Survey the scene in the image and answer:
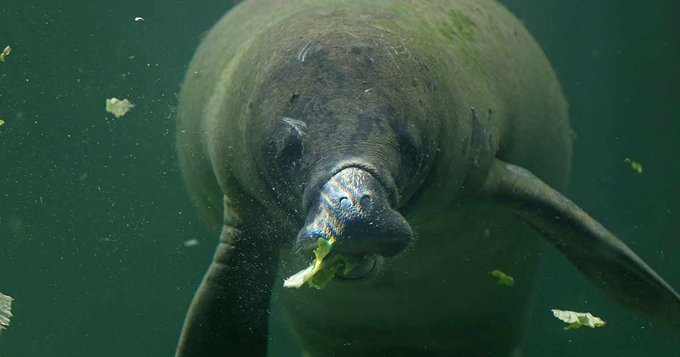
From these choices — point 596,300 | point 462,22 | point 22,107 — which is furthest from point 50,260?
point 462,22

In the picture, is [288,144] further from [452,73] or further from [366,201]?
[452,73]

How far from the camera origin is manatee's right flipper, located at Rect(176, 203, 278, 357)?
13.9 feet

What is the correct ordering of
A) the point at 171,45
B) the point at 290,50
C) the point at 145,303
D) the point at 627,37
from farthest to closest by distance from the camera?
the point at 171,45 → the point at 145,303 → the point at 627,37 → the point at 290,50

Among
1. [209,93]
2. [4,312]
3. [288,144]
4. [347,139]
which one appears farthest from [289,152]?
[4,312]

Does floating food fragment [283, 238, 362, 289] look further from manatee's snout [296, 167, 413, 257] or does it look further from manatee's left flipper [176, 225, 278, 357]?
manatee's left flipper [176, 225, 278, 357]

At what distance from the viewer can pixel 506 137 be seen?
4949mm

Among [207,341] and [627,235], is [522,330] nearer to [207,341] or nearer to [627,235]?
[207,341]

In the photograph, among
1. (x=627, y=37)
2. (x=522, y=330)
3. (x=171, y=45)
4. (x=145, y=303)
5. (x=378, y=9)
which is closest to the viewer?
(x=378, y=9)

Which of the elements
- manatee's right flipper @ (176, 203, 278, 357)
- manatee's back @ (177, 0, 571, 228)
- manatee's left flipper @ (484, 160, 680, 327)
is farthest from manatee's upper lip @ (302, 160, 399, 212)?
manatee's left flipper @ (484, 160, 680, 327)

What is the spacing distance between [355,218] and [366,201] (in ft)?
0.28

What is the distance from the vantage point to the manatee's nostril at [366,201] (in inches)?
106

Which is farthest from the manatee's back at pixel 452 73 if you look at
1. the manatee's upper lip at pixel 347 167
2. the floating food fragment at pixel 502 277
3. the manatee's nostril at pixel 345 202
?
the manatee's nostril at pixel 345 202

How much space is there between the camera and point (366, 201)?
2.72 metres

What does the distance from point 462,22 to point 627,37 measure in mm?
8666
